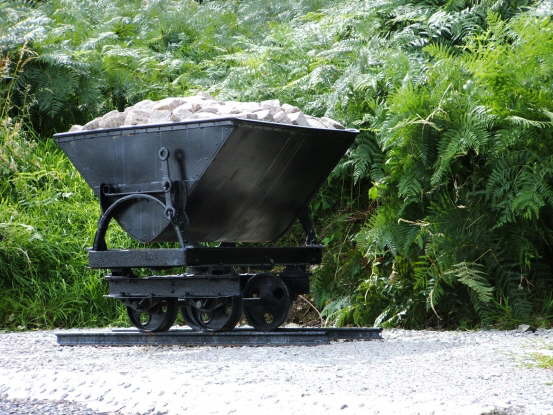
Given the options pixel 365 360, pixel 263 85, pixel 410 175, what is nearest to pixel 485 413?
pixel 365 360

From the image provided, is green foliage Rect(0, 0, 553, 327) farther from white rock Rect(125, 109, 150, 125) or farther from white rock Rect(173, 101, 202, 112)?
white rock Rect(125, 109, 150, 125)

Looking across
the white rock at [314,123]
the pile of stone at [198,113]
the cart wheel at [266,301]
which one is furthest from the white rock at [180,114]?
the cart wheel at [266,301]

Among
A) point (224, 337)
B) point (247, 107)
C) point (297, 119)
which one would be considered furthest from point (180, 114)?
point (224, 337)

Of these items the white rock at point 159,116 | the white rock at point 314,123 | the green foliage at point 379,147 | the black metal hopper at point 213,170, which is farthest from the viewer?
the white rock at point 314,123

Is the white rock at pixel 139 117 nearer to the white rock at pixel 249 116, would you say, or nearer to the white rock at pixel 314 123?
the white rock at pixel 249 116

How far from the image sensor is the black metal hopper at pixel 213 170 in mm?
4578

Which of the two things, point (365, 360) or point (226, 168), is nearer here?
point (365, 360)

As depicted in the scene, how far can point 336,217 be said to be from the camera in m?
6.38

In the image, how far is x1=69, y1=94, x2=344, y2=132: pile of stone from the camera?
4.85 meters

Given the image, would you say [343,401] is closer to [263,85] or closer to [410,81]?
[410,81]

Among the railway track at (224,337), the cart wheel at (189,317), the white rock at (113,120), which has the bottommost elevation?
the railway track at (224,337)

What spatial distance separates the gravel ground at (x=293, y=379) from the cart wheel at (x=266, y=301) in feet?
1.61

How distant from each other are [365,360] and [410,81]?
2.05 m

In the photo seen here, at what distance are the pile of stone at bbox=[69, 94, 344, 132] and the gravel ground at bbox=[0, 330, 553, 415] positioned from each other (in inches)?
50.7
